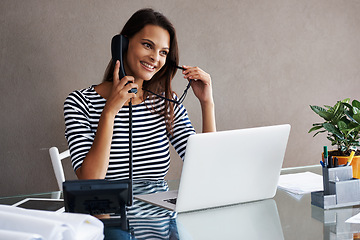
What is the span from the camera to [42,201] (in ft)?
5.05

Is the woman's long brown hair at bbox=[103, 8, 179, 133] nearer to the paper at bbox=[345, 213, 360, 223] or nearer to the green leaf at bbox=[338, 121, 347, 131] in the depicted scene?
the green leaf at bbox=[338, 121, 347, 131]

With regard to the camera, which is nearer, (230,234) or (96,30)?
(230,234)

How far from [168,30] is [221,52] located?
0.95 meters

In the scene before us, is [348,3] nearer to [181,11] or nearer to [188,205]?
[181,11]

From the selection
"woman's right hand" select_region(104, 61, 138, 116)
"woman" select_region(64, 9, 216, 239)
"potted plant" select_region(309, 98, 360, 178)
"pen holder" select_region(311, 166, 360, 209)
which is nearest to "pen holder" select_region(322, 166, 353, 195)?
"pen holder" select_region(311, 166, 360, 209)

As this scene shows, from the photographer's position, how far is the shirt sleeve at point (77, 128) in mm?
1742

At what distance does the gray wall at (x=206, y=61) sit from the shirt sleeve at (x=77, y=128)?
2.38 feet

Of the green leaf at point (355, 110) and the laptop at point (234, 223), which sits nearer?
the laptop at point (234, 223)

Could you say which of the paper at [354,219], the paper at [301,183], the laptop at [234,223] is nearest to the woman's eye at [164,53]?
the paper at [301,183]

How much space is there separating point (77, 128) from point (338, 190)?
0.98 m

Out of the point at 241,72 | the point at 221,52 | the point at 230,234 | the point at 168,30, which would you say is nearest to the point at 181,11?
the point at 221,52

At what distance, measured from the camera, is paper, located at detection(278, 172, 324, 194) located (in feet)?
5.23

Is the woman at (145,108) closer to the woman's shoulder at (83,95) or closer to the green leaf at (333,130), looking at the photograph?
the woman's shoulder at (83,95)

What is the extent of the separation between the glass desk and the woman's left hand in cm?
67
